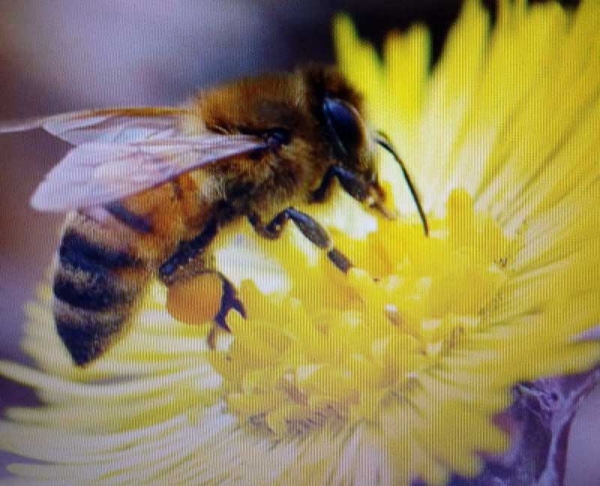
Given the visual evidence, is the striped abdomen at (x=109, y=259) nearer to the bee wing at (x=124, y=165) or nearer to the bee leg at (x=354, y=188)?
the bee wing at (x=124, y=165)

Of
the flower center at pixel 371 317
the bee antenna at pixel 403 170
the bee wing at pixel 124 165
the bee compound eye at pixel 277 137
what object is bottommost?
the flower center at pixel 371 317

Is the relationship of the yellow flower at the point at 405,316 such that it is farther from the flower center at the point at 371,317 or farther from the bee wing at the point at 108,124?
the bee wing at the point at 108,124

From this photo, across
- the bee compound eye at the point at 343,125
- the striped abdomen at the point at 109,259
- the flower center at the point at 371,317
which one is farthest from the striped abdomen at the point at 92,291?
the bee compound eye at the point at 343,125

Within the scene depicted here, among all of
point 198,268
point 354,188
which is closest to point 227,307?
point 198,268

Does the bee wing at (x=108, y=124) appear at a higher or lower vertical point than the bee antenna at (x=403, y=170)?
higher

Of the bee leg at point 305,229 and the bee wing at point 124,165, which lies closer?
the bee wing at point 124,165

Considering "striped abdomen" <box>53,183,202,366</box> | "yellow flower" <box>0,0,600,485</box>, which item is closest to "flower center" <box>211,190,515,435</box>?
"yellow flower" <box>0,0,600,485</box>

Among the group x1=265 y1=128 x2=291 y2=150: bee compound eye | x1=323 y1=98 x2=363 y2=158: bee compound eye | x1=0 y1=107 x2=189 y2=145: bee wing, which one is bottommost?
x1=323 y1=98 x2=363 y2=158: bee compound eye

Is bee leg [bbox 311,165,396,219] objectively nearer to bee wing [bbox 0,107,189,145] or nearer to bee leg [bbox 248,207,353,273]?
bee leg [bbox 248,207,353,273]

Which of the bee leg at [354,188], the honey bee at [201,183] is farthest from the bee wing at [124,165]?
the bee leg at [354,188]
